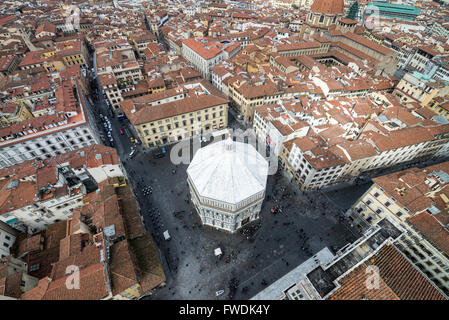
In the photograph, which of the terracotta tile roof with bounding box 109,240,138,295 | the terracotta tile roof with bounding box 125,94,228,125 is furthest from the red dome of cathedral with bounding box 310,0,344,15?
the terracotta tile roof with bounding box 109,240,138,295

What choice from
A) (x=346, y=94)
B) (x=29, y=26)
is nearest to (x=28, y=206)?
(x=346, y=94)

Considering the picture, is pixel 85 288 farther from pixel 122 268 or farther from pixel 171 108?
pixel 171 108

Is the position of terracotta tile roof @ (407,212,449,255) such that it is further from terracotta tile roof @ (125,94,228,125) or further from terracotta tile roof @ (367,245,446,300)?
terracotta tile roof @ (125,94,228,125)

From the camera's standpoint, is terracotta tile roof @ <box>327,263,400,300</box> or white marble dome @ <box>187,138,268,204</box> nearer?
Answer: terracotta tile roof @ <box>327,263,400,300</box>

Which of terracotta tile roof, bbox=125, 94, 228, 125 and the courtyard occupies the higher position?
terracotta tile roof, bbox=125, 94, 228, 125

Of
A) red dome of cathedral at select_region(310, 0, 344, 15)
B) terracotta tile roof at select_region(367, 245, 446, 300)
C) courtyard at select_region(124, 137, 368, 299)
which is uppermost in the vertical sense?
red dome of cathedral at select_region(310, 0, 344, 15)

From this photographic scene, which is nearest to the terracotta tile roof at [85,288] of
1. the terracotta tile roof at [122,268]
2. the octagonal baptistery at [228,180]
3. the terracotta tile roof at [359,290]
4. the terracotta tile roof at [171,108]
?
the terracotta tile roof at [122,268]

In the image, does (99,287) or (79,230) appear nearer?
(99,287)

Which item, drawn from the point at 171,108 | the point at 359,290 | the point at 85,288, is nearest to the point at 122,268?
the point at 85,288

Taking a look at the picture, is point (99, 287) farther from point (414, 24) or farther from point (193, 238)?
point (414, 24)
